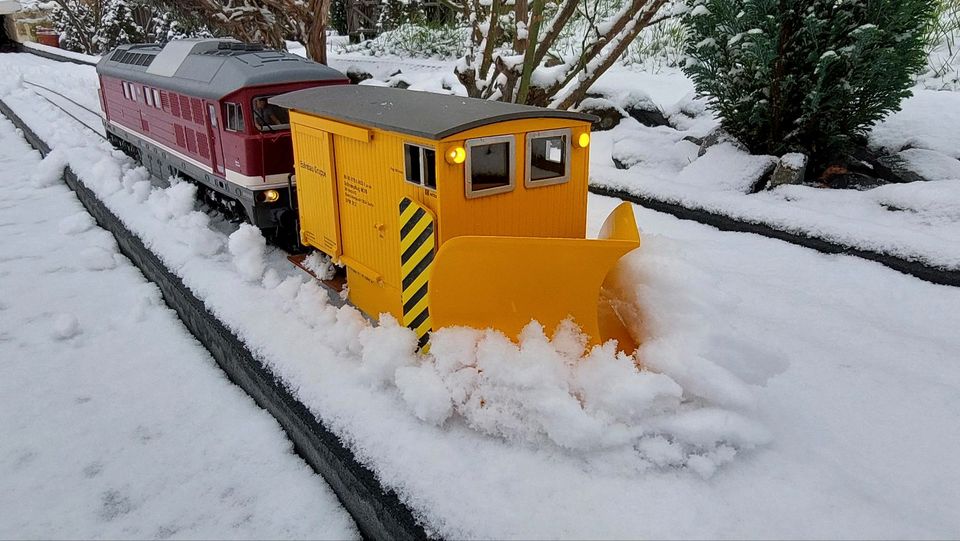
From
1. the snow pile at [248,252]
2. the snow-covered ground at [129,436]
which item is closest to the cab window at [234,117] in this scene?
the snow pile at [248,252]

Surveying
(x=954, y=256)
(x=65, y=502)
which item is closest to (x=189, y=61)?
(x=65, y=502)

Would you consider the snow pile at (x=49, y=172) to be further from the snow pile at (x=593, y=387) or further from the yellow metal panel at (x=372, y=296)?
the snow pile at (x=593, y=387)

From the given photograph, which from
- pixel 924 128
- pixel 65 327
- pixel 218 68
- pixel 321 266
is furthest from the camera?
pixel 924 128

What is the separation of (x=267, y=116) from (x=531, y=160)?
3.93 m

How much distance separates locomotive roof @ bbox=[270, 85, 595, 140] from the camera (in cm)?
429

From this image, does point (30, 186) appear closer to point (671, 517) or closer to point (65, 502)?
point (65, 502)

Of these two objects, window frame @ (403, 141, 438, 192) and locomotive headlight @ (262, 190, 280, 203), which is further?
locomotive headlight @ (262, 190, 280, 203)

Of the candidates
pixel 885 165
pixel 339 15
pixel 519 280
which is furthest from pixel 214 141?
pixel 339 15

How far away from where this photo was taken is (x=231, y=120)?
7375 millimetres

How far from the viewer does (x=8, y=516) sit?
3838mm

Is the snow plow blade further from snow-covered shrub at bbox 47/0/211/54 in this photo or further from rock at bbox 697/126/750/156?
snow-covered shrub at bbox 47/0/211/54

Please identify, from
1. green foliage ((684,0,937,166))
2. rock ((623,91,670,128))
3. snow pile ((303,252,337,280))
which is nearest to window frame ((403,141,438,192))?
snow pile ((303,252,337,280))

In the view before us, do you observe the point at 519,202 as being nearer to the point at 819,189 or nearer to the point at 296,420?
the point at 296,420

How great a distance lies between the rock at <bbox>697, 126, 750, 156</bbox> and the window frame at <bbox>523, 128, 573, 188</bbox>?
5415 mm
